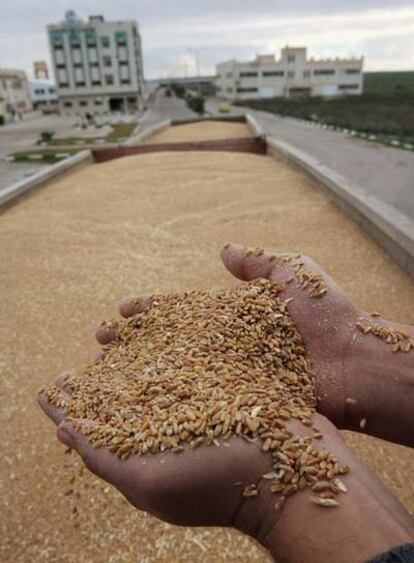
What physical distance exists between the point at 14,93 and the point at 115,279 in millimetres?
70649

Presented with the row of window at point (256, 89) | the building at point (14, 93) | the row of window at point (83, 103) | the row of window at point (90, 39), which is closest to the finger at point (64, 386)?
the building at point (14, 93)

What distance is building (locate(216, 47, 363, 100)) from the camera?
262ft

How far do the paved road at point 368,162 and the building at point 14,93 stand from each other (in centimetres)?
4051

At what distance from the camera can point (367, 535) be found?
4.00ft

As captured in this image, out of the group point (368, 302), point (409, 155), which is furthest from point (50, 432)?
point (409, 155)

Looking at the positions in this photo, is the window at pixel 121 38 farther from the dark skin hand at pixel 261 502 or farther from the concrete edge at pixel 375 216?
the dark skin hand at pixel 261 502

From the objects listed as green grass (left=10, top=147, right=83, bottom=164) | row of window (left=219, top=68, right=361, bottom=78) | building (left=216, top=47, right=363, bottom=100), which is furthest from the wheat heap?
row of window (left=219, top=68, right=361, bottom=78)

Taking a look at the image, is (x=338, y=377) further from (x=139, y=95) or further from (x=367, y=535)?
(x=139, y=95)

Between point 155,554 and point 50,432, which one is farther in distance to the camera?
point 50,432

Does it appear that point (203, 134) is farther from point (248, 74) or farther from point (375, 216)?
point (248, 74)

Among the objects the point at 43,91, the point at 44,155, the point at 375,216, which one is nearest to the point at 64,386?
the point at 375,216

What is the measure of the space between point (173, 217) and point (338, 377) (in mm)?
5028

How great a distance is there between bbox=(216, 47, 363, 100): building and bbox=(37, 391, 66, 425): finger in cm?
8325

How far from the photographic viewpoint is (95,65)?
6512cm
